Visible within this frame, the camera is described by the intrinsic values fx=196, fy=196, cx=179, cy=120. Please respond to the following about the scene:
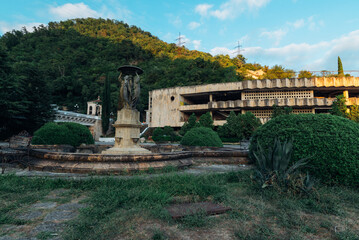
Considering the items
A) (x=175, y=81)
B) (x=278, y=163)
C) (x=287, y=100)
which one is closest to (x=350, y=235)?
(x=278, y=163)

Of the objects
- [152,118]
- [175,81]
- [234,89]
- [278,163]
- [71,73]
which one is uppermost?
[71,73]

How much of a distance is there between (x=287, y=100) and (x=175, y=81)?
82.3ft

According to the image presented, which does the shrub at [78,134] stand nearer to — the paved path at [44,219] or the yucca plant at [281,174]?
the paved path at [44,219]

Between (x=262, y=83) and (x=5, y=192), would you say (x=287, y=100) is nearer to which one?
(x=262, y=83)

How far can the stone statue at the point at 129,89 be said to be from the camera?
24.2 ft

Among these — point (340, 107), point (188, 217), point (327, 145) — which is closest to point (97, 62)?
point (340, 107)

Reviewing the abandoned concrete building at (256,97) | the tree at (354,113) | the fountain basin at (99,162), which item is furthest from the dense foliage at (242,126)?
the fountain basin at (99,162)

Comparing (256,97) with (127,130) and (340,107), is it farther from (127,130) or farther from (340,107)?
(127,130)

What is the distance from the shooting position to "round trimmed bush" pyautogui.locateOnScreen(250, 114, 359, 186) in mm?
3727

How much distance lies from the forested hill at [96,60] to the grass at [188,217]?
137 ft

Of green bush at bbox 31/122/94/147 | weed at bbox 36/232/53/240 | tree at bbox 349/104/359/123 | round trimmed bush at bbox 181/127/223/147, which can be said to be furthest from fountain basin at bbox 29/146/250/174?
Result: tree at bbox 349/104/359/123

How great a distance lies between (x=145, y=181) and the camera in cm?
381

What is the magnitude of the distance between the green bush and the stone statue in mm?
3784

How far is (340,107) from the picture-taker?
1065 inches
